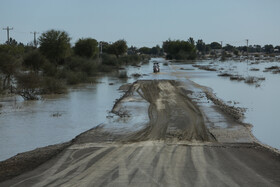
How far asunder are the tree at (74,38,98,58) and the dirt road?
206 ft

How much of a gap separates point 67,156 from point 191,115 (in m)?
9.43

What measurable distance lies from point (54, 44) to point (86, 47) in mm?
21612

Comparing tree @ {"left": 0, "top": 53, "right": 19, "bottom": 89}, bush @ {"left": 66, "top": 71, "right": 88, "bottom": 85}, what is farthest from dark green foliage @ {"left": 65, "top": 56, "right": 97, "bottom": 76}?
tree @ {"left": 0, "top": 53, "right": 19, "bottom": 89}

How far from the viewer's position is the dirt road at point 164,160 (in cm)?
944

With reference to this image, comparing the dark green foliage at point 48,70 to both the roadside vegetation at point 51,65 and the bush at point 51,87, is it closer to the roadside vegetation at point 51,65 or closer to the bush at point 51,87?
the roadside vegetation at point 51,65

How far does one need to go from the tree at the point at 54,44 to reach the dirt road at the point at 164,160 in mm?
42119

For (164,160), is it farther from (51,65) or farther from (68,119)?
(51,65)

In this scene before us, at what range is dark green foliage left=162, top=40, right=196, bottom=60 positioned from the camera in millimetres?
156375

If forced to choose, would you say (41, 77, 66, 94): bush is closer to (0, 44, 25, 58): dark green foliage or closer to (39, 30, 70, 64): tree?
(0, 44, 25, 58): dark green foliage

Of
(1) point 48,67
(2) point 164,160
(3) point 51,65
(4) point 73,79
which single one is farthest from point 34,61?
(2) point 164,160

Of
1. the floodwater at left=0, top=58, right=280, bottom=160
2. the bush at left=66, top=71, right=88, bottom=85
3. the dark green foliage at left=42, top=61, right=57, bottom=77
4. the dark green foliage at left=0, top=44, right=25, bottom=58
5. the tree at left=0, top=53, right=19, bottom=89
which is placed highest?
the dark green foliage at left=0, top=44, right=25, bottom=58

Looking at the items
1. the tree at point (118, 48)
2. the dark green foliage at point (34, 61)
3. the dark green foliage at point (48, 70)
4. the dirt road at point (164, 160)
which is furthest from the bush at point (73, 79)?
the tree at point (118, 48)

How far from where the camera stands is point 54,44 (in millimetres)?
58156

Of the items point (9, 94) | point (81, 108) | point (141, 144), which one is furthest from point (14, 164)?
point (9, 94)
